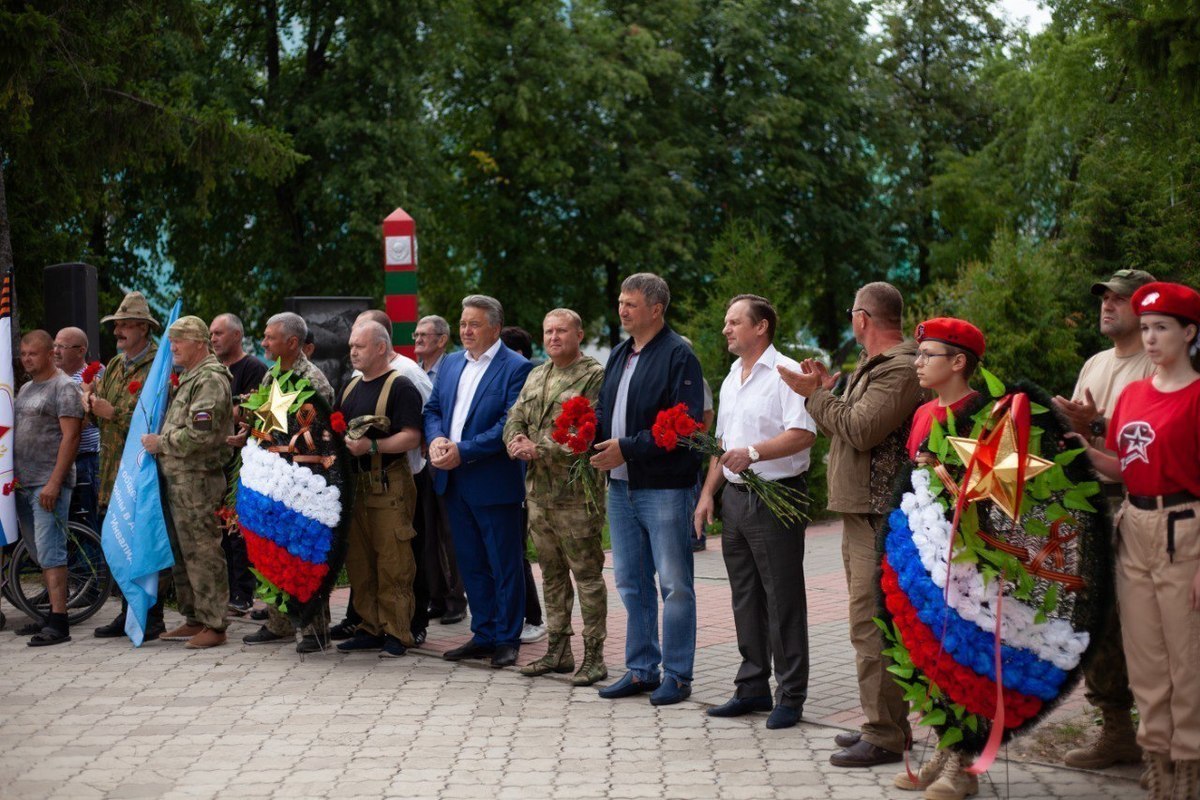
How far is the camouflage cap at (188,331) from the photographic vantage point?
9.02 meters

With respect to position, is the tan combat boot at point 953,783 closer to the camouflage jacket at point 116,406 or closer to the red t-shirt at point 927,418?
the red t-shirt at point 927,418

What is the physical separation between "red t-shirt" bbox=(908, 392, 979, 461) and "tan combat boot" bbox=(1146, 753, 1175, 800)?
4.69 feet

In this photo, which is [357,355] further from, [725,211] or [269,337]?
[725,211]

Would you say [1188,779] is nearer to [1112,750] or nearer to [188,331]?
[1112,750]

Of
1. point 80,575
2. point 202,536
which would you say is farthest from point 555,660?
point 80,575

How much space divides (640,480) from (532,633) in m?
2.36

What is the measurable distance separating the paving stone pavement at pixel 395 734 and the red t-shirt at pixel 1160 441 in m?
1.37

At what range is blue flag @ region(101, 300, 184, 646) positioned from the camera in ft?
29.9

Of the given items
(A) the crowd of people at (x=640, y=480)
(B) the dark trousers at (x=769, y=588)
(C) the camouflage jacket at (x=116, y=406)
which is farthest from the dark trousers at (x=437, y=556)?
(B) the dark trousers at (x=769, y=588)

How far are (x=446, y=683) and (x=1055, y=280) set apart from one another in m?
14.1

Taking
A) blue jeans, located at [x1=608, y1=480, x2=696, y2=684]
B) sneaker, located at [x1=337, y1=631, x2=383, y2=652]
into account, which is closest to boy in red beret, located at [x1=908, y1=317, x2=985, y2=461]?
blue jeans, located at [x1=608, y1=480, x2=696, y2=684]

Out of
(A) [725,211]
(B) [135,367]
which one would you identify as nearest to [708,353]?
(B) [135,367]

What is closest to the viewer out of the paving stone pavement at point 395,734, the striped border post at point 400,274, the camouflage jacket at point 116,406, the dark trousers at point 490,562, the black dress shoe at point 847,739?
the paving stone pavement at point 395,734

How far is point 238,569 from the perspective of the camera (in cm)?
1038
